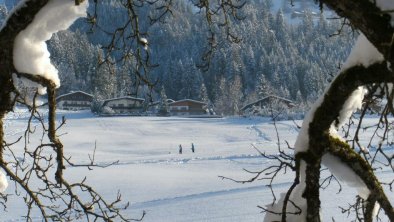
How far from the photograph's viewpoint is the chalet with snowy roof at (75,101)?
267 ft

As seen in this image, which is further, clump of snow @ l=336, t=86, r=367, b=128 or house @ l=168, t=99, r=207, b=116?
house @ l=168, t=99, r=207, b=116

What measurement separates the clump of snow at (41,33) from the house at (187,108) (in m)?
77.2

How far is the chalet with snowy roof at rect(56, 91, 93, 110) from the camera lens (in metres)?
81.3

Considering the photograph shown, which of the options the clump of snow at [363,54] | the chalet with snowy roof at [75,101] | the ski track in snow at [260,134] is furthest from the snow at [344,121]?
the chalet with snowy roof at [75,101]

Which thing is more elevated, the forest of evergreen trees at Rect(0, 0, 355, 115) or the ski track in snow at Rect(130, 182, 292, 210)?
the forest of evergreen trees at Rect(0, 0, 355, 115)

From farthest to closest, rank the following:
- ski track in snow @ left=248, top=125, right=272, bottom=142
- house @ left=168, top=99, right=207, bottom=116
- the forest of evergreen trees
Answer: the forest of evergreen trees, house @ left=168, top=99, right=207, bottom=116, ski track in snow @ left=248, top=125, right=272, bottom=142

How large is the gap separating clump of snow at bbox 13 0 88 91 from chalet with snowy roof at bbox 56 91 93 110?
80.8m

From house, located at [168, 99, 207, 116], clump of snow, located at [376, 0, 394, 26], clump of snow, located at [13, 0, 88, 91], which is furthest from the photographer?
house, located at [168, 99, 207, 116]

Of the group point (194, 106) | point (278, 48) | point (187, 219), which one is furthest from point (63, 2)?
point (278, 48)

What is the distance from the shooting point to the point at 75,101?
3260 inches

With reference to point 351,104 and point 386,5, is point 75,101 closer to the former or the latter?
point 351,104

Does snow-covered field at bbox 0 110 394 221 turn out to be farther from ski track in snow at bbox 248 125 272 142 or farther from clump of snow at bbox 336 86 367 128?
clump of snow at bbox 336 86 367 128

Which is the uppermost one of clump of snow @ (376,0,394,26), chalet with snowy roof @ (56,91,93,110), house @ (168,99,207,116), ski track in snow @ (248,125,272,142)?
clump of snow @ (376,0,394,26)

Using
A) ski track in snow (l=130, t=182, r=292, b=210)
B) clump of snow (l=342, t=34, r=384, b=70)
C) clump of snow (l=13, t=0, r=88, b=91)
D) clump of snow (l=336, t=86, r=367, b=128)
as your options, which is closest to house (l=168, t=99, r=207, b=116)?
ski track in snow (l=130, t=182, r=292, b=210)
